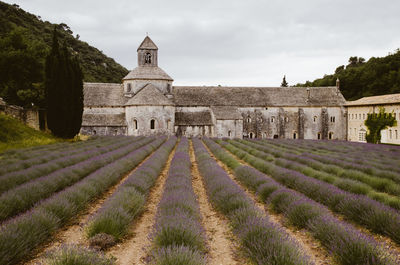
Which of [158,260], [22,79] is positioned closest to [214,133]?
[22,79]

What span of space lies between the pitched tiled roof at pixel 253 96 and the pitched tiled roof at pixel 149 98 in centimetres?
356

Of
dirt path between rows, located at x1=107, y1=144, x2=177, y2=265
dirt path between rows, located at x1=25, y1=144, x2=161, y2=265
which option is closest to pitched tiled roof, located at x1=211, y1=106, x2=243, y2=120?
dirt path between rows, located at x1=107, y1=144, x2=177, y2=265

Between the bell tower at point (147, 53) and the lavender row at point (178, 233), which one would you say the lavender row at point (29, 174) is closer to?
the lavender row at point (178, 233)

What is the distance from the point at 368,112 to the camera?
37188mm

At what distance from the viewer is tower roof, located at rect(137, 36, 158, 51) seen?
3981 centimetres

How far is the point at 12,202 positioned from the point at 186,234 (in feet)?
13.4

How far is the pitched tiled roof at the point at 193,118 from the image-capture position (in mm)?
37088

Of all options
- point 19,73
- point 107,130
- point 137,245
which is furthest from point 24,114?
point 137,245

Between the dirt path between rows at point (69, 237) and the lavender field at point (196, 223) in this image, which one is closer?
the lavender field at point (196, 223)

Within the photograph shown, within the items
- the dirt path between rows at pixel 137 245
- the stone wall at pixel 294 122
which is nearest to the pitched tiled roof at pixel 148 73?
the stone wall at pixel 294 122

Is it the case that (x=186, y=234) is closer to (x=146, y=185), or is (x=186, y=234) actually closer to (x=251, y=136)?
(x=146, y=185)

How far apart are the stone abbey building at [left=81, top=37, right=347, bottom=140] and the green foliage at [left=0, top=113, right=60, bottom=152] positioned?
1236cm

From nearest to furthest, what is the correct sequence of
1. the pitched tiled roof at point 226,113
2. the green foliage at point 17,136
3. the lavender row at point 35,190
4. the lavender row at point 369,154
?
the lavender row at point 35,190, the lavender row at point 369,154, the green foliage at point 17,136, the pitched tiled roof at point 226,113

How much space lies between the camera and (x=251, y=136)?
4006cm
